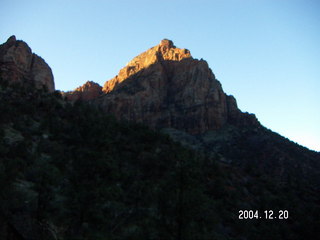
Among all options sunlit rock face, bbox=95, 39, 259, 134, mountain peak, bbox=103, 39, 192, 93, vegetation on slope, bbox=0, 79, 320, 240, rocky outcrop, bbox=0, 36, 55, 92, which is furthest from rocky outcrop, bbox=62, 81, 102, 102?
vegetation on slope, bbox=0, 79, 320, 240

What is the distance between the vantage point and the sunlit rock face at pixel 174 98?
304 ft

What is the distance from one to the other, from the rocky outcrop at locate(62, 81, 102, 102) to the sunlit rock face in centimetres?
449

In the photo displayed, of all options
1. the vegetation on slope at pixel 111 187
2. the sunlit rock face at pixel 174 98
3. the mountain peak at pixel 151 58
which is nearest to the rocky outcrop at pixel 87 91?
the mountain peak at pixel 151 58

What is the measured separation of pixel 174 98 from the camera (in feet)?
342

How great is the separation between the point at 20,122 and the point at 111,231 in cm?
2207

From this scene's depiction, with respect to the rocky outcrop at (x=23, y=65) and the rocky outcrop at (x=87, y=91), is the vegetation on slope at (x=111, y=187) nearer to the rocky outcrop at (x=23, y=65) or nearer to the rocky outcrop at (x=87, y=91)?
the rocky outcrop at (x=23, y=65)

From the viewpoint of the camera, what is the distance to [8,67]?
5988 cm

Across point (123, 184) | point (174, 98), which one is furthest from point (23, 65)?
point (174, 98)

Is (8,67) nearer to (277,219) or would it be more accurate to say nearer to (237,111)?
(277,219)

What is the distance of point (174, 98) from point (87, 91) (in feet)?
103

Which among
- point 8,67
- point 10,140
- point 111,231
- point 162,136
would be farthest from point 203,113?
point 111,231

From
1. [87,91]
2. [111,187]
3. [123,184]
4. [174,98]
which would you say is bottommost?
[111,187]

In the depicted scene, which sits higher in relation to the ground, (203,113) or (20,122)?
(203,113)

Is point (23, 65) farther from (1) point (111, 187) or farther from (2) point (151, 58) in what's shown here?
(2) point (151, 58)
